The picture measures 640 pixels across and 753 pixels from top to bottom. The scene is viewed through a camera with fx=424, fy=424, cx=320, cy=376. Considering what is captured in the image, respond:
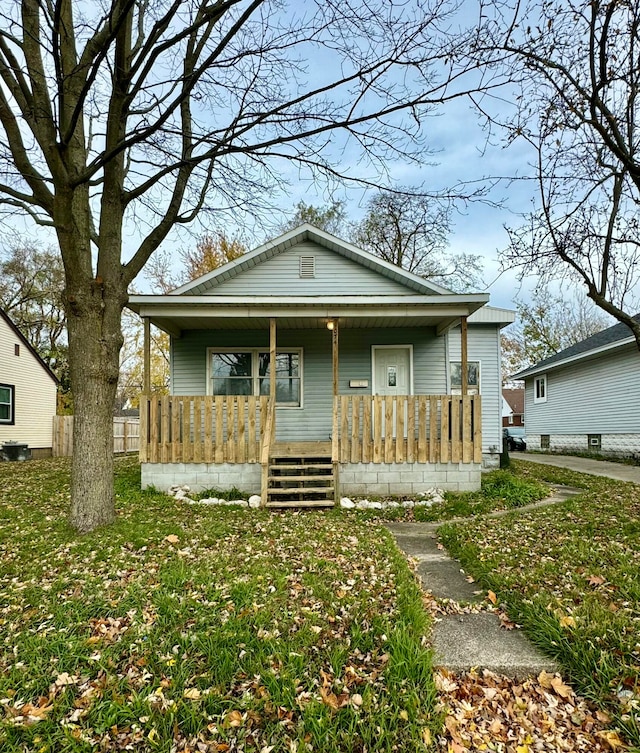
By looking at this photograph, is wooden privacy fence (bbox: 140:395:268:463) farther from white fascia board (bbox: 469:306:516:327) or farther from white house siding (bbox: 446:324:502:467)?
white fascia board (bbox: 469:306:516:327)

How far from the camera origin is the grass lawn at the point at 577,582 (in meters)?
2.41

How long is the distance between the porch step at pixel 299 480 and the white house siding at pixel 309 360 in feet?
7.06

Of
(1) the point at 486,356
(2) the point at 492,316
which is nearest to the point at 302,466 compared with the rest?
(1) the point at 486,356

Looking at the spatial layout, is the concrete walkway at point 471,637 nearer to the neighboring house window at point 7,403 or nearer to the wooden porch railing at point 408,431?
the wooden porch railing at point 408,431

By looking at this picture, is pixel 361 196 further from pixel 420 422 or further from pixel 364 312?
pixel 420 422

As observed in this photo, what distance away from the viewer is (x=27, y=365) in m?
16.1

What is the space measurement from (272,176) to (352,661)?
495 centimetres

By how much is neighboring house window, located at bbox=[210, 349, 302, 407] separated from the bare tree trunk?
494cm

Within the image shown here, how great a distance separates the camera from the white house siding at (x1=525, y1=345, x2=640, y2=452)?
13.4m

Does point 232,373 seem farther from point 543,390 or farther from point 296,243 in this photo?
point 543,390

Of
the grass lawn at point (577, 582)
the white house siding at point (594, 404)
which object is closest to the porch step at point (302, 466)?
the grass lawn at point (577, 582)

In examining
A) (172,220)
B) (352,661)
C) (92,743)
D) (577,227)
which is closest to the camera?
(92,743)

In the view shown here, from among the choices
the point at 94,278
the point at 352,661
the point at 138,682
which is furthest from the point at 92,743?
the point at 94,278

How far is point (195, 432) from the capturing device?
24.4 ft
